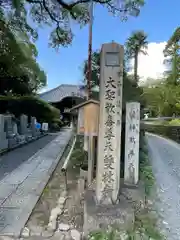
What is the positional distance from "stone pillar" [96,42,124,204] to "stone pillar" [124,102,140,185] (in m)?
1.14

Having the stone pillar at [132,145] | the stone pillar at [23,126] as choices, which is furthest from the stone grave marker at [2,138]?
the stone pillar at [132,145]

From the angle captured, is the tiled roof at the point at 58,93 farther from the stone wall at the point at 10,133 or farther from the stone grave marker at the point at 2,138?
the stone grave marker at the point at 2,138

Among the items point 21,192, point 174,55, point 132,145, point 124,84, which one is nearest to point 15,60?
point 124,84

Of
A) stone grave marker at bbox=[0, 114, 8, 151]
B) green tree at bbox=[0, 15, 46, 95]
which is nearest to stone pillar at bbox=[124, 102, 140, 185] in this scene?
stone grave marker at bbox=[0, 114, 8, 151]

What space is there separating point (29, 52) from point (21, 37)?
4.54ft

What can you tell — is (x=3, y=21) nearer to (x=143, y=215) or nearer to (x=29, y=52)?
(x=29, y=52)

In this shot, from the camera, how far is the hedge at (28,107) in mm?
18984

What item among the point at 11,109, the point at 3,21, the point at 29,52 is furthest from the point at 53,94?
the point at 3,21

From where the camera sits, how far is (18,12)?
9.98 meters

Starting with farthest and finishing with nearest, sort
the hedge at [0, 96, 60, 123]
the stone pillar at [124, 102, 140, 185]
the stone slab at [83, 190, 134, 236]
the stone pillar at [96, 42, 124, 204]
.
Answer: the hedge at [0, 96, 60, 123]
the stone pillar at [124, 102, 140, 185]
the stone pillar at [96, 42, 124, 204]
the stone slab at [83, 190, 134, 236]

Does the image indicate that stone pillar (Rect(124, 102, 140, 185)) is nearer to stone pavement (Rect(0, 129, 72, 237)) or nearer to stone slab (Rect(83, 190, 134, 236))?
stone slab (Rect(83, 190, 134, 236))

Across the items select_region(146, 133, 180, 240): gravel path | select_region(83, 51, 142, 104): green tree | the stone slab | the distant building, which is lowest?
select_region(146, 133, 180, 240): gravel path

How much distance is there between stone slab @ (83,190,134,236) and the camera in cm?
338

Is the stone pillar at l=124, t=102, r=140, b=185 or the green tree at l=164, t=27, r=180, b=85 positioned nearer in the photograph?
the stone pillar at l=124, t=102, r=140, b=185
